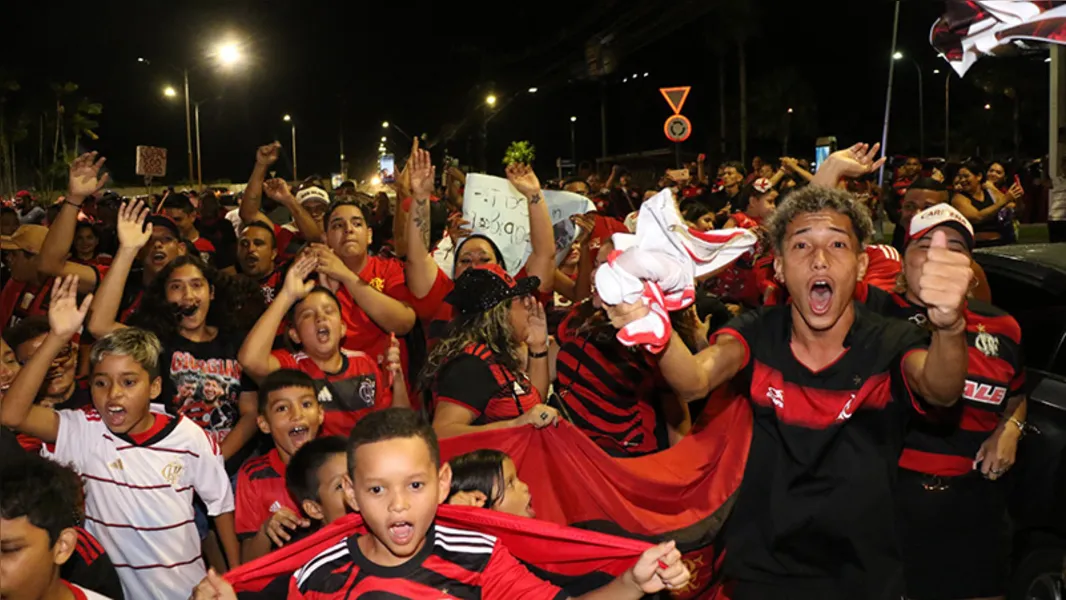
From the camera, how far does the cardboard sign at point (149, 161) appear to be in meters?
16.3

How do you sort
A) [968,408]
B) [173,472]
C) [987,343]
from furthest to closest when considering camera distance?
[173,472], [968,408], [987,343]

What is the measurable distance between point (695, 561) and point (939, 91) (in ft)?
238

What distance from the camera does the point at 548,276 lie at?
7.18 meters

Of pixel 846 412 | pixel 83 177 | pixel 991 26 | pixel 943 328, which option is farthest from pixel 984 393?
pixel 83 177

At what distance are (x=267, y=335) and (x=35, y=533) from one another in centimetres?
212

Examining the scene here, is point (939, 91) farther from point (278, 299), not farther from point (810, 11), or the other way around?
point (278, 299)

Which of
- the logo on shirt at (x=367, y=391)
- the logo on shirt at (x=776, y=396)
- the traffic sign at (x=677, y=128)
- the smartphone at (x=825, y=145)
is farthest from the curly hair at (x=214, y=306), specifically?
the smartphone at (x=825, y=145)

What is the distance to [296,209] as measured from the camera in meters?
9.45

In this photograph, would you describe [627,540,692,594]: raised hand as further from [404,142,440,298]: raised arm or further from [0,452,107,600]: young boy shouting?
[404,142,440,298]: raised arm

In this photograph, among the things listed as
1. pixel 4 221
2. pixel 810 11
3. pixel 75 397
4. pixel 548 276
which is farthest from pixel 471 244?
pixel 810 11

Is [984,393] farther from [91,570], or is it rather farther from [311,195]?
[311,195]

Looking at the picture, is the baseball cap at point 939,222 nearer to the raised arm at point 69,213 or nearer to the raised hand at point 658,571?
the raised hand at point 658,571

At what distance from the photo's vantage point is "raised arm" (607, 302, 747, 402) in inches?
132

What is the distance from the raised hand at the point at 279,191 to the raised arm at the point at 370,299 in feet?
9.67
